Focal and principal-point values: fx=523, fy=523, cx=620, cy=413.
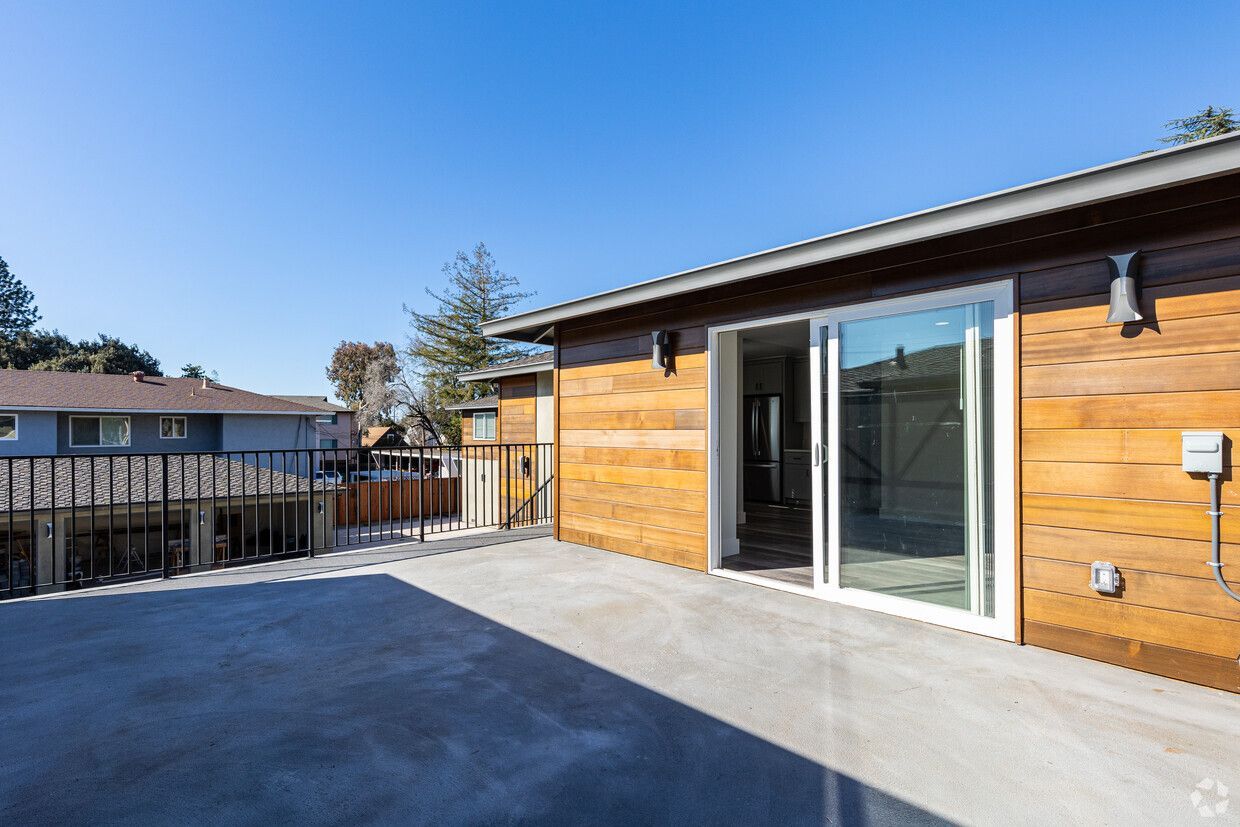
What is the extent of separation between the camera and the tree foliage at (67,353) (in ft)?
85.4

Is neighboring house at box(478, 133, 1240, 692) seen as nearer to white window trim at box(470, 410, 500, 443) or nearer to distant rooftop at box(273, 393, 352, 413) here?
white window trim at box(470, 410, 500, 443)

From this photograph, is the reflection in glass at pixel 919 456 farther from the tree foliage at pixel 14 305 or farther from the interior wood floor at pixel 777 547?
the tree foliage at pixel 14 305

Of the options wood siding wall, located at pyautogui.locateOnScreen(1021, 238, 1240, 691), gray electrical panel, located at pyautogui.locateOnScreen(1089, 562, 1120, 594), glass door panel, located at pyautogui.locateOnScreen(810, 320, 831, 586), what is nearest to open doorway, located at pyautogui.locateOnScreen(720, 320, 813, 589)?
glass door panel, located at pyautogui.locateOnScreen(810, 320, 831, 586)

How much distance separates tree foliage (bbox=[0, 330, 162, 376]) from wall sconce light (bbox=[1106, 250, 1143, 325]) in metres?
35.0

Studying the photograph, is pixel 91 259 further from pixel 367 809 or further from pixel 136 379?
pixel 367 809

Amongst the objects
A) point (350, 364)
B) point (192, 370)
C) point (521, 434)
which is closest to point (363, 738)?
point (521, 434)

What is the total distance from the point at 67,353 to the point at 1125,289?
39711mm

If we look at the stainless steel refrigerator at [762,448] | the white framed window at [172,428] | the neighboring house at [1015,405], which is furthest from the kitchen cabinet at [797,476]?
the white framed window at [172,428]

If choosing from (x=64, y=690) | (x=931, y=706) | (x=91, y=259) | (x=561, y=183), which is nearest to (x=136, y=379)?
(x=91, y=259)

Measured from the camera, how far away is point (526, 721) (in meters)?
2.00

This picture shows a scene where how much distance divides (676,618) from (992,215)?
274 cm

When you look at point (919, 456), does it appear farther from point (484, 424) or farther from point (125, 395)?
point (125, 395)

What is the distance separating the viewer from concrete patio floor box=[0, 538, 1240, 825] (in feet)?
5.02

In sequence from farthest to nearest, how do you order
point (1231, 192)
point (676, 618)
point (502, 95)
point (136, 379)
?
point (136, 379), point (502, 95), point (676, 618), point (1231, 192)
